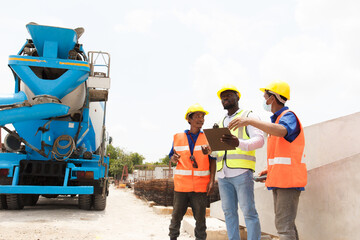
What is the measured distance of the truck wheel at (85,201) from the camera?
7.70m

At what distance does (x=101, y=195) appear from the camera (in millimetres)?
7586

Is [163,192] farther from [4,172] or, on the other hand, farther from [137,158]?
[137,158]

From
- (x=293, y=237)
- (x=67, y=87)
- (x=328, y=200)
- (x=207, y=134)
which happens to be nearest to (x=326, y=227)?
(x=328, y=200)

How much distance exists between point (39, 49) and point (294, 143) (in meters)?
5.38

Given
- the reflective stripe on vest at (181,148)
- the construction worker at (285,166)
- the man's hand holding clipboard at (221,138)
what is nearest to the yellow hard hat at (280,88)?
the construction worker at (285,166)

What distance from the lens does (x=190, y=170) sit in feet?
12.6

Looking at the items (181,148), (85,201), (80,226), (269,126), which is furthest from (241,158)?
(85,201)

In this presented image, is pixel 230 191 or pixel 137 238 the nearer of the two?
pixel 230 191

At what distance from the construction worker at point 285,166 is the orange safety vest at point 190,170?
108 cm

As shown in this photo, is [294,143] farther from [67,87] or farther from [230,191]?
[67,87]

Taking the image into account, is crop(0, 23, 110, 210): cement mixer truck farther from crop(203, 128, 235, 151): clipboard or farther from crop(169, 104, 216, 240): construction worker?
crop(203, 128, 235, 151): clipboard

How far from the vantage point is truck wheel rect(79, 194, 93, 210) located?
7.70 metres

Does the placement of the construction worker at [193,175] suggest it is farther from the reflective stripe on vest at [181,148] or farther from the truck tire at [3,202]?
the truck tire at [3,202]

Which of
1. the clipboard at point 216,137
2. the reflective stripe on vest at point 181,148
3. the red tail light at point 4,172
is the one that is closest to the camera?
the clipboard at point 216,137
